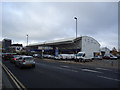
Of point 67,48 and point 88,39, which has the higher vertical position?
point 88,39

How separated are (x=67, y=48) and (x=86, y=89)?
49911 millimetres

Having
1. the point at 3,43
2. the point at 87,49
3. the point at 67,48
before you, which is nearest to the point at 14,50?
the point at 3,43

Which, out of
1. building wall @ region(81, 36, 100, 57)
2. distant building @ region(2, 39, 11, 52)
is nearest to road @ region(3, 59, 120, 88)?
building wall @ region(81, 36, 100, 57)

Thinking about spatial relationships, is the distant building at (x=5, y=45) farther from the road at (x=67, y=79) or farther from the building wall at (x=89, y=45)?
the road at (x=67, y=79)

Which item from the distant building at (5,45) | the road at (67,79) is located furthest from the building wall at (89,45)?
the distant building at (5,45)

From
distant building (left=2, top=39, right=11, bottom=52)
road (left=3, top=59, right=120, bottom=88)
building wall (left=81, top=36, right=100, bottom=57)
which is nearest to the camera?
road (left=3, top=59, right=120, bottom=88)

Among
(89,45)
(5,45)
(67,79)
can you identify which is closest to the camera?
(67,79)

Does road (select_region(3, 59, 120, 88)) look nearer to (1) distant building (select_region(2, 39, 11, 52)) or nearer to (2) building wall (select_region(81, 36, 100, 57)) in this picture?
(2) building wall (select_region(81, 36, 100, 57))

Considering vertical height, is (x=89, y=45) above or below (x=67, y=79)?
above

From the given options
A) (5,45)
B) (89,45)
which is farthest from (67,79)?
(5,45)

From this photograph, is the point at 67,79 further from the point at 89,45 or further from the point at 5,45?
the point at 5,45

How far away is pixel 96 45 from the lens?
184 ft

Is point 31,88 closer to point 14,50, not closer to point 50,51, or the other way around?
point 50,51

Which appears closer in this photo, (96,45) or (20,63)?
(20,63)
